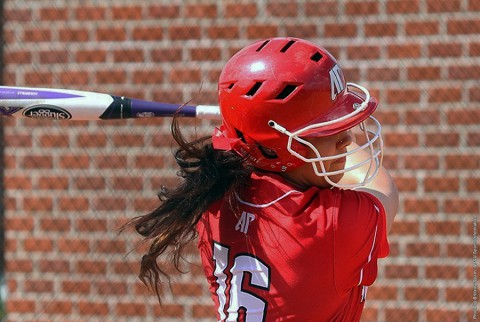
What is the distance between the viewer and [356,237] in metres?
2.28

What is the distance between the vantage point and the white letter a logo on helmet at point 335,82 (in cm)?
232

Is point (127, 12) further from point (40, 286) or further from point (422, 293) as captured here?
point (422, 293)

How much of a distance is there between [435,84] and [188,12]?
1383 mm

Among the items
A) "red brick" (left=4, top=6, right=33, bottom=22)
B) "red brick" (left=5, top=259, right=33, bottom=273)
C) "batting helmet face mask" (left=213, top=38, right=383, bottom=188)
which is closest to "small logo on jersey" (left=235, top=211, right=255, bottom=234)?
"batting helmet face mask" (left=213, top=38, right=383, bottom=188)

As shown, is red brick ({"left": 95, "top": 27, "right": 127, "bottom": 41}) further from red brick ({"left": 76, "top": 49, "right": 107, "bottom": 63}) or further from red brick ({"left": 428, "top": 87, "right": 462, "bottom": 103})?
red brick ({"left": 428, "top": 87, "right": 462, "bottom": 103})

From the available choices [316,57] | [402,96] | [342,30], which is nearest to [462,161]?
[402,96]

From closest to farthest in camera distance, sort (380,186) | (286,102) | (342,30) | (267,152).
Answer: (286,102)
(267,152)
(380,186)
(342,30)

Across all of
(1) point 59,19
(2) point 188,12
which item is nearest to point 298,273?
(2) point 188,12

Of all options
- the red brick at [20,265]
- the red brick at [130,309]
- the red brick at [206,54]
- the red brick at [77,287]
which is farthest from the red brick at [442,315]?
the red brick at [20,265]

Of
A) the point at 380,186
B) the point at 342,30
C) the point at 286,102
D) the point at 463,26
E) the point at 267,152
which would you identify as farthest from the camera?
the point at 342,30

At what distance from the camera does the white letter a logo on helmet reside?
232 cm

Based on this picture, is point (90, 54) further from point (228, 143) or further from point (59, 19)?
point (228, 143)

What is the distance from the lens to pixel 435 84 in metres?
4.48

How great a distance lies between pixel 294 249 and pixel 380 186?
18.2 inches
